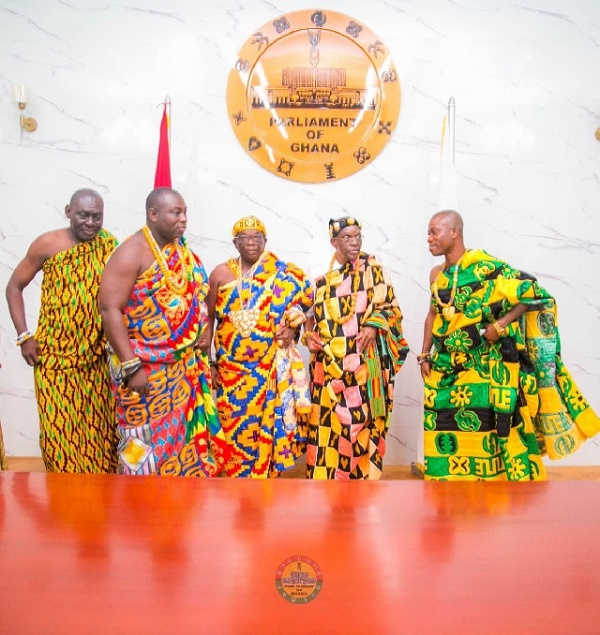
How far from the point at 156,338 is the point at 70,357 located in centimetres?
58

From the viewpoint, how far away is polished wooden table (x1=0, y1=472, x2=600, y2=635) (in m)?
1.02

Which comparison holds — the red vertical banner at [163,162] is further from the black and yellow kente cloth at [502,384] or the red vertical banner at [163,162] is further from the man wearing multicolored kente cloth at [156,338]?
the black and yellow kente cloth at [502,384]

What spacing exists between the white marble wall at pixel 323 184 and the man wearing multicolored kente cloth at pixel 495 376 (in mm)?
1058

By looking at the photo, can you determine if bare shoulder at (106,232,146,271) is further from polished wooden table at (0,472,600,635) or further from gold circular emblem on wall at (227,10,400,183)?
gold circular emblem on wall at (227,10,400,183)

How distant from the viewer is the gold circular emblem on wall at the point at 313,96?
174 inches

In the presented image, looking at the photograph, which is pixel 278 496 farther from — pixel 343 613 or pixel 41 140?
pixel 41 140

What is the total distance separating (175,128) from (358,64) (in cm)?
145

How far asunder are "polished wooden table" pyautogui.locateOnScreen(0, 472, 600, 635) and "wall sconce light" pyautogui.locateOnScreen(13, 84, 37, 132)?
3586 millimetres

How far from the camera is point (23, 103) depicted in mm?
4336

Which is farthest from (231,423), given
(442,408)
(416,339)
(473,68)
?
(473,68)

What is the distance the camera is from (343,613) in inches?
40.7

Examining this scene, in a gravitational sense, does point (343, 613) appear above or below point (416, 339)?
below

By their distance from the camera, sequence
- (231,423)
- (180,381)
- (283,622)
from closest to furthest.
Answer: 1. (283,622)
2. (180,381)
3. (231,423)

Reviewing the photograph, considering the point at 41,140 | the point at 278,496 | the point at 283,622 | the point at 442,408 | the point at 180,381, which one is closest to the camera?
the point at 283,622
